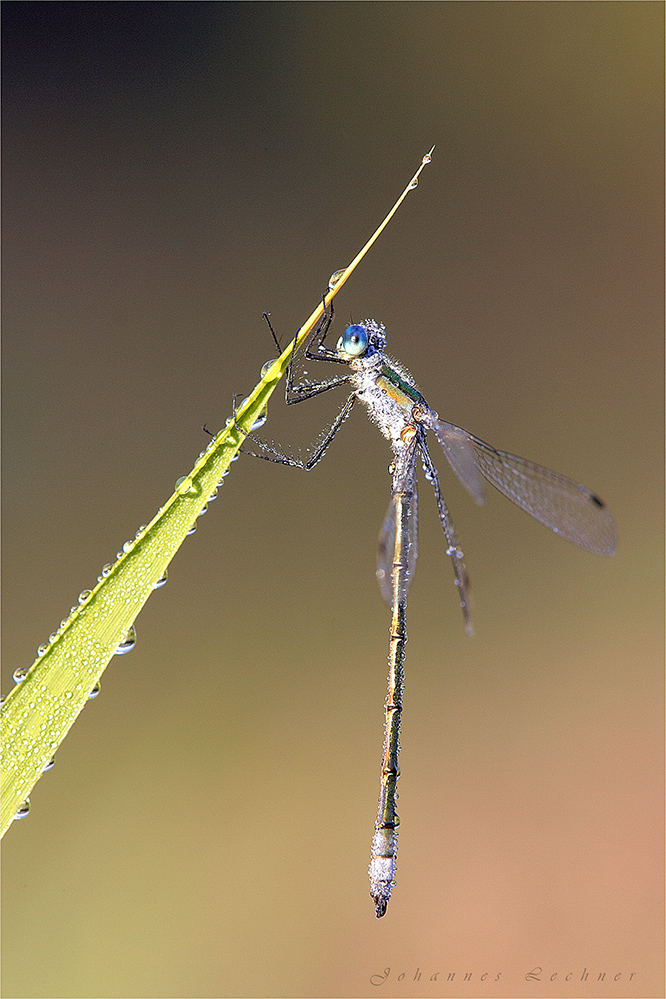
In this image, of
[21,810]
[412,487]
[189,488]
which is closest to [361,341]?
[412,487]

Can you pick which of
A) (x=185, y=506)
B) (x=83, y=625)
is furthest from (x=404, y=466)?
(x=83, y=625)

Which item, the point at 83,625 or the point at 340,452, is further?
the point at 340,452

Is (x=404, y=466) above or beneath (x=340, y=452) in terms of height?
beneath

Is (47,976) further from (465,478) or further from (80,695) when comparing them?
(465,478)

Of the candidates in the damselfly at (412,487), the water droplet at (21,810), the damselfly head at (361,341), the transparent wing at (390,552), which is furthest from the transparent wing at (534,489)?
the water droplet at (21,810)

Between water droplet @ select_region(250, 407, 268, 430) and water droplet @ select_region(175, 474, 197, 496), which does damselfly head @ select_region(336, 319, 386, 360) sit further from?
water droplet @ select_region(175, 474, 197, 496)

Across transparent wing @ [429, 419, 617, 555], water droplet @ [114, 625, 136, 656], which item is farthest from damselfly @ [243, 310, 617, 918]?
water droplet @ [114, 625, 136, 656]

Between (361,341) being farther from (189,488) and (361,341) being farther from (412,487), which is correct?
(189,488)

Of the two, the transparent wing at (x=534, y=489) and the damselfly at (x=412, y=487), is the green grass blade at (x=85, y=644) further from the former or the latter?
the transparent wing at (x=534, y=489)
